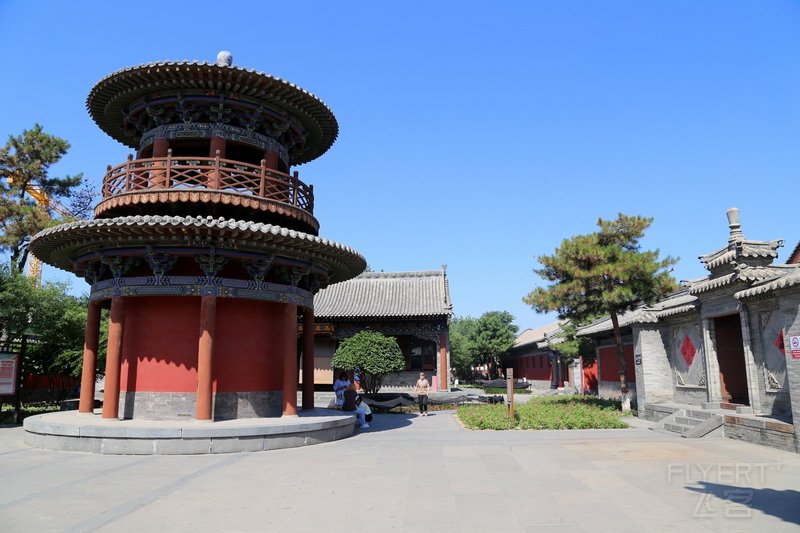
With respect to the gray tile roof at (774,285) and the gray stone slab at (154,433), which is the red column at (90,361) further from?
the gray tile roof at (774,285)

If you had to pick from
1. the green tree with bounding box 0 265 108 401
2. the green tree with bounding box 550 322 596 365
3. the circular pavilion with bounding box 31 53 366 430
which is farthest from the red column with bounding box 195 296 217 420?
the green tree with bounding box 550 322 596 365

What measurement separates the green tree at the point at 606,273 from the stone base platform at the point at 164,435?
1255 cm

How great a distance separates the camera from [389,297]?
32125 millimetres

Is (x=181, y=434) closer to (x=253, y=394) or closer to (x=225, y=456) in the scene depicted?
(x=225, y=456)

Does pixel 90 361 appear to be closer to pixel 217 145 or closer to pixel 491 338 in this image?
pixel 217 145

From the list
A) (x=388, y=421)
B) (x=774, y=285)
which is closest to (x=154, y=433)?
(x=388, y=421)

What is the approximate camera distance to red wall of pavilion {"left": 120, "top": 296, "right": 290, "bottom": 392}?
1192 cm

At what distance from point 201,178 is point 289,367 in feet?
16.9

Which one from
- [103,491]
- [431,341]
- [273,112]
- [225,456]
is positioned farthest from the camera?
[431,341]

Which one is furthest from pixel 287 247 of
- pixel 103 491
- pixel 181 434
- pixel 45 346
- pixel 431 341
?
pixel 431 341

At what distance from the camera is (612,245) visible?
1966 centimetres

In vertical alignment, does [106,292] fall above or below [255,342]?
above

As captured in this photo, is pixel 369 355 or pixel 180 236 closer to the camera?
pixel 180 236

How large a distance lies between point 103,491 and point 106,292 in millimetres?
6391
